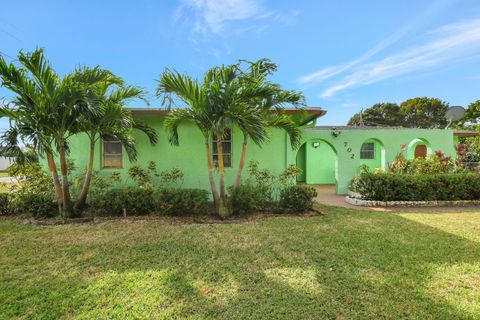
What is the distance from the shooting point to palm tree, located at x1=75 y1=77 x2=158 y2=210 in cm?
617

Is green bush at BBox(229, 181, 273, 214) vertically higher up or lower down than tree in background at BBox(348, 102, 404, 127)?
lower down

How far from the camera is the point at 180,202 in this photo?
6914 mm

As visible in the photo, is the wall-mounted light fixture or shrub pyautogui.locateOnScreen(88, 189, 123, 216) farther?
the wall-mounted light fixture

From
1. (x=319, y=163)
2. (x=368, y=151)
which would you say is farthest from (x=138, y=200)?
(x=368, y=151)

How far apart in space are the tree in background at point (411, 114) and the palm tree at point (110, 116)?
32504mm

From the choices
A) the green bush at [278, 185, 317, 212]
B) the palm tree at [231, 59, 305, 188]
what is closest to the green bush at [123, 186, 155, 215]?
the palm tree at [231, 59, 305, 188]

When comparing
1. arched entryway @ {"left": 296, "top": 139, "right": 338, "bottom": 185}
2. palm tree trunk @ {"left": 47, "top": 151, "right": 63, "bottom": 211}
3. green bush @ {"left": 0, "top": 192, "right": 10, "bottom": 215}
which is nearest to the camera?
palm tree trunk @ {"left": 47, "top": 151, "right": 63, "bottom": 211}

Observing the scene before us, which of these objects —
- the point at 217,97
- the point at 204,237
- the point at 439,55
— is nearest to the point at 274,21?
the point at 217,97

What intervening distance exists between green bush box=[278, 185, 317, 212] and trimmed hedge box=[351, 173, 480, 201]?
298 cm

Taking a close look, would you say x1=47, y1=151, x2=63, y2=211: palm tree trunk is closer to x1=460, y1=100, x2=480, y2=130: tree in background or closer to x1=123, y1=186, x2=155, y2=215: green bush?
x1=123, y1=186, x2=155, y2=215: green bush

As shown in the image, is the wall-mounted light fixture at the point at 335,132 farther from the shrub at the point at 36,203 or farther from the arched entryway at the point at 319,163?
the shrub at the point at 36,203

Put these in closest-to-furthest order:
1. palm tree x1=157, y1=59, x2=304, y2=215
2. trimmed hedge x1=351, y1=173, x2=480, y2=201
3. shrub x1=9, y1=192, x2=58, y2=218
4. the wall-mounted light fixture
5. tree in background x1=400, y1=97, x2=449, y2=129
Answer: palm tree x1=157, y1=59, x2=304, y2=215 → shrub x1=9, y1=192, x2=58, y2=218 → trimmed hedge x1=351, y1=173, x2=480, y2=201 → the wall-mounted light fixture → tree in background x1=400, y1=97, x2=449, y2=129

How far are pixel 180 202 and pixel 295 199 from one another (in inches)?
136

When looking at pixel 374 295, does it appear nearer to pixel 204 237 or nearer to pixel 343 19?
pixel 204 237
